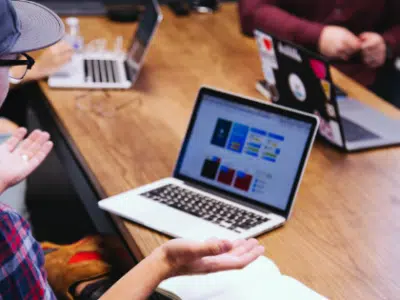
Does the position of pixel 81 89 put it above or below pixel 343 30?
below

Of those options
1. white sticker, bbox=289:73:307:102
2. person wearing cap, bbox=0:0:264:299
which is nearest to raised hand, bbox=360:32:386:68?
white sticker, bbox=289:73:307:102

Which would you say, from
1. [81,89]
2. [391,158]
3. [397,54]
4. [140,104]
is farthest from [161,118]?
[397,54]

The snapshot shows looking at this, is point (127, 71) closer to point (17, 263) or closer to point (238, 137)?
point (238, 137)

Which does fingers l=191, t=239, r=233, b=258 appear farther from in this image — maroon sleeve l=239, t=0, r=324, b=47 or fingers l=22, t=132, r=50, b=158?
maroon sleeve l=239, t=0, r=324, b=47

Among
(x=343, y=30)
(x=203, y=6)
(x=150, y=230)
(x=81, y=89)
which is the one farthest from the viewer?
(x=203, y=6)

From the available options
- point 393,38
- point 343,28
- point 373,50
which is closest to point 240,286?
point 373,50

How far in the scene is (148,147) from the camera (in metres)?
1.76

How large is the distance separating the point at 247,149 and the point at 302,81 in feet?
1.25

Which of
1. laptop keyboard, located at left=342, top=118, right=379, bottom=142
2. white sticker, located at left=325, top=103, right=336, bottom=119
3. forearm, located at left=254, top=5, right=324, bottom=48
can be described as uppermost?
white sticker, located at left=325, top=103, right=336, bottom=119

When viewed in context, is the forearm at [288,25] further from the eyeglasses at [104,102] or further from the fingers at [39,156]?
the fingers at [39,156]

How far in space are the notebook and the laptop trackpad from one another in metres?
0.80

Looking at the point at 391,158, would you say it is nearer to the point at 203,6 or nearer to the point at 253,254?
the point at 253,254

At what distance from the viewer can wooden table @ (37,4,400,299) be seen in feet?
4.32

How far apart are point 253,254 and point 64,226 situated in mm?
1593
